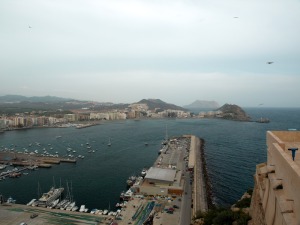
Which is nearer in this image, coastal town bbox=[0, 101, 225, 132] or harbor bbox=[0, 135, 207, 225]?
harbor bbox=[0, 135, 207, 225]

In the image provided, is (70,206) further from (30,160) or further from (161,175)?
(30,160)

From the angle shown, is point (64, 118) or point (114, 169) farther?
point (64, 118)

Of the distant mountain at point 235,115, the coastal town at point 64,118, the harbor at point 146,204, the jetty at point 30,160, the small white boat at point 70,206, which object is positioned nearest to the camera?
the harbor at point 146,204

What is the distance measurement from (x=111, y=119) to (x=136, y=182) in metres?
41.3

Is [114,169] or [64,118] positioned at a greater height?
[64,118]

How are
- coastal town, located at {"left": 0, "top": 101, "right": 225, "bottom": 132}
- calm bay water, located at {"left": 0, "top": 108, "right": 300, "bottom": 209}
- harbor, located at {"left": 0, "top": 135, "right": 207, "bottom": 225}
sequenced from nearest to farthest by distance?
1. harbor, located at {"left": 0, "top": 135, "right": 207, "bottom": 225}
2. calm bay water, located at {"left": 0, "top": 108, "right": 300, "bottom": 209}
3. coastal town, located at {"left": 0, "top": 101, "right": 225, "bottom": 132}

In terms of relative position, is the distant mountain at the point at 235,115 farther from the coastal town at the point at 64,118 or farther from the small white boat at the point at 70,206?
the small white boat at the point at 70,206

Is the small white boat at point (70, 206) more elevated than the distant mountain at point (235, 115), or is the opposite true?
the distant mountain at point (235, 115)

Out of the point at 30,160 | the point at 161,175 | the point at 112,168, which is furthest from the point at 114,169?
the point at 30,160

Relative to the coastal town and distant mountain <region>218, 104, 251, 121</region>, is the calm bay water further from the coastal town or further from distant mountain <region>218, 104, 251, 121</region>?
distant mountain <region>218, 104, 251, 121</region>

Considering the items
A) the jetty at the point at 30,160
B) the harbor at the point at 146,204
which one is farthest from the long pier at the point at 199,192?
the jetty at the point at 30,160

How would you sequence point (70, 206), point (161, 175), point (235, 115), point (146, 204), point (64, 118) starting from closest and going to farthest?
point (146, 204) → point (70, 206) → point (161, 175) → point (64, 118) → point (235, 115)

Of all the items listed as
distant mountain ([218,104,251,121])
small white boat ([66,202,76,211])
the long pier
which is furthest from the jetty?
distant mountain ([218,104,251,121])

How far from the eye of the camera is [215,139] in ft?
96.6
